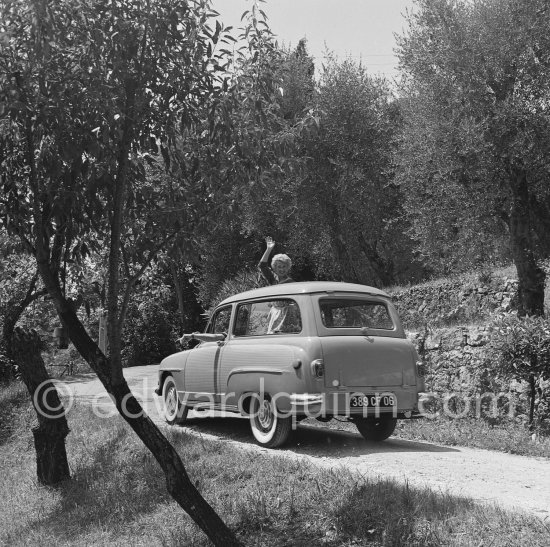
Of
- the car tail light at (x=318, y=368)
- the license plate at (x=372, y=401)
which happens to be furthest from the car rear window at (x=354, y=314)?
the license plate at (x=372, y=401)

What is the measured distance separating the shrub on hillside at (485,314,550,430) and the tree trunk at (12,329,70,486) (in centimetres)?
597

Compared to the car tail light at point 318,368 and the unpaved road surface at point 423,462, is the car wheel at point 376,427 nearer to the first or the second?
the unpaved road surface at point 423,462

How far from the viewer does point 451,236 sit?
664 inches

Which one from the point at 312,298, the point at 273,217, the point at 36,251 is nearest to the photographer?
the point at 36,251

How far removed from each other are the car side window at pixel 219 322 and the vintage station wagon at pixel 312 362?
0.29 m

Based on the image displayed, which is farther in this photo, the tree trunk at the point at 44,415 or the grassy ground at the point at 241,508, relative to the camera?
the tree trunk at the point at 44,415

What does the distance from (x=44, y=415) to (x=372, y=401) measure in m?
4.43

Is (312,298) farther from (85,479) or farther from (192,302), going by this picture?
(192,302)

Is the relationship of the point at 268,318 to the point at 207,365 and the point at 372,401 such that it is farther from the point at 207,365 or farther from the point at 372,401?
the point at 372,401

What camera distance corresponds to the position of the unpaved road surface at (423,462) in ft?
19.4

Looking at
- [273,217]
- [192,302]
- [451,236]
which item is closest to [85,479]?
[451,236]

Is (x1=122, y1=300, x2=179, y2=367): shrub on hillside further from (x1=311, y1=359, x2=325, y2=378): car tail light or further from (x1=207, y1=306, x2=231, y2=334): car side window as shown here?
(x1=311, y1=359, x2=325, y2=378): car tail light

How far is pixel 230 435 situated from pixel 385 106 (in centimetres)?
1587

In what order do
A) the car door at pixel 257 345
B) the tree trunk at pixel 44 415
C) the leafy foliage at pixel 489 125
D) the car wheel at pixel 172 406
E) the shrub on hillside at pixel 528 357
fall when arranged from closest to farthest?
the car door at pixel 257 345
the tree trunk at pixel 44 415
the shrub on hillside at pixel 528 357
the car wheel at pixel 172 406
the leafy foliage at pixel 489 125
